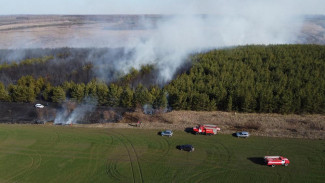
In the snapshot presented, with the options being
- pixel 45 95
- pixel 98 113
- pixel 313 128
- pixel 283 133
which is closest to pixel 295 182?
pixel 283 133

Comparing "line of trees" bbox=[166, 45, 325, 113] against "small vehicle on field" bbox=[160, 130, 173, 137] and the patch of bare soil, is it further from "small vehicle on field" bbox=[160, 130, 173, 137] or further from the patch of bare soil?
"small vehicle on field" bbox=[160, 130, 173, 137]

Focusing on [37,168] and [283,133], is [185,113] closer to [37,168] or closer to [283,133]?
[283,133]

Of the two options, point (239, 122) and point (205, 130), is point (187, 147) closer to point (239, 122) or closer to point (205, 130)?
point (205, 130)

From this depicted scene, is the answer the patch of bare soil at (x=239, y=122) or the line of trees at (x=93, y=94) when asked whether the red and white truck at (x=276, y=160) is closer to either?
the patch of bare soil at (x=239, y=122)

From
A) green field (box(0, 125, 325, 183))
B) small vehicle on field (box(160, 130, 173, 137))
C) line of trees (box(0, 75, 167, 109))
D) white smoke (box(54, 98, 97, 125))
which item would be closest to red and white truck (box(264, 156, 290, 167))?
green field (box(0, 125, 325, 183))

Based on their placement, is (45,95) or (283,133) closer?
(283,133)

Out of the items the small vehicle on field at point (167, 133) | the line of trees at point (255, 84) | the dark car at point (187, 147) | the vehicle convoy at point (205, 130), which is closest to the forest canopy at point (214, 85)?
the line of trees at point (255, 84)

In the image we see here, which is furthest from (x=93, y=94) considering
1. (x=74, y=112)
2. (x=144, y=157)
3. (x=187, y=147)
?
(x=187, y=147)
